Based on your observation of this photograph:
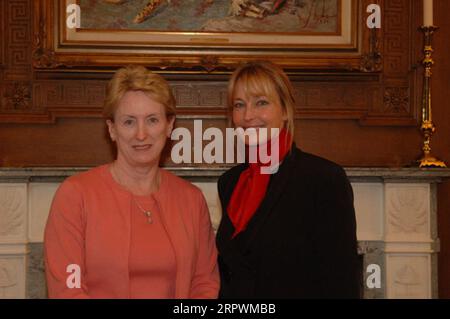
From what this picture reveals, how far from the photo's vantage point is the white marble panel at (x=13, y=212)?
309 centimetres

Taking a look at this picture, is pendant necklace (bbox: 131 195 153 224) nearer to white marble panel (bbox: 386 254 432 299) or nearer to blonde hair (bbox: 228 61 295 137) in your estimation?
blonde hair (bbox: 228 61 295 137)

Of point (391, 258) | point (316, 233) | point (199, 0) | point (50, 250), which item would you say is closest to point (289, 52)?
point (199, 0)

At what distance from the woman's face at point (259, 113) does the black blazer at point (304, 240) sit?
0.20 metres

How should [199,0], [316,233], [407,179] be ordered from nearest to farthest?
[316,233] < [407,179] < [199,0]

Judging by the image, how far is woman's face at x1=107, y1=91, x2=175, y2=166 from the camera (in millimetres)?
2082

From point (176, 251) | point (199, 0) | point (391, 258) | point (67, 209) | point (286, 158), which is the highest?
point (199, 0)

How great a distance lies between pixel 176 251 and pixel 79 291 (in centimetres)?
36

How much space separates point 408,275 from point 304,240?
59.6 inches

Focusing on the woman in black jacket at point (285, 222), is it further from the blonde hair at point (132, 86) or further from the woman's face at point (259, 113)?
the blonde hair at point (132, 86)

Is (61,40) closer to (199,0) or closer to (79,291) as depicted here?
(199,0)

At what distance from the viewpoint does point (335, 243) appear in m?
1.91

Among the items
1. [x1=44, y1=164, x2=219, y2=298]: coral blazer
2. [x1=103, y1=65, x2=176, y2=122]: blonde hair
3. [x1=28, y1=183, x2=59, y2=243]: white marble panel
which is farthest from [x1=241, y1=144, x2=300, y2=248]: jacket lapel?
[x1=28, y1=183, x2=59, y2=243]: white marble panel
